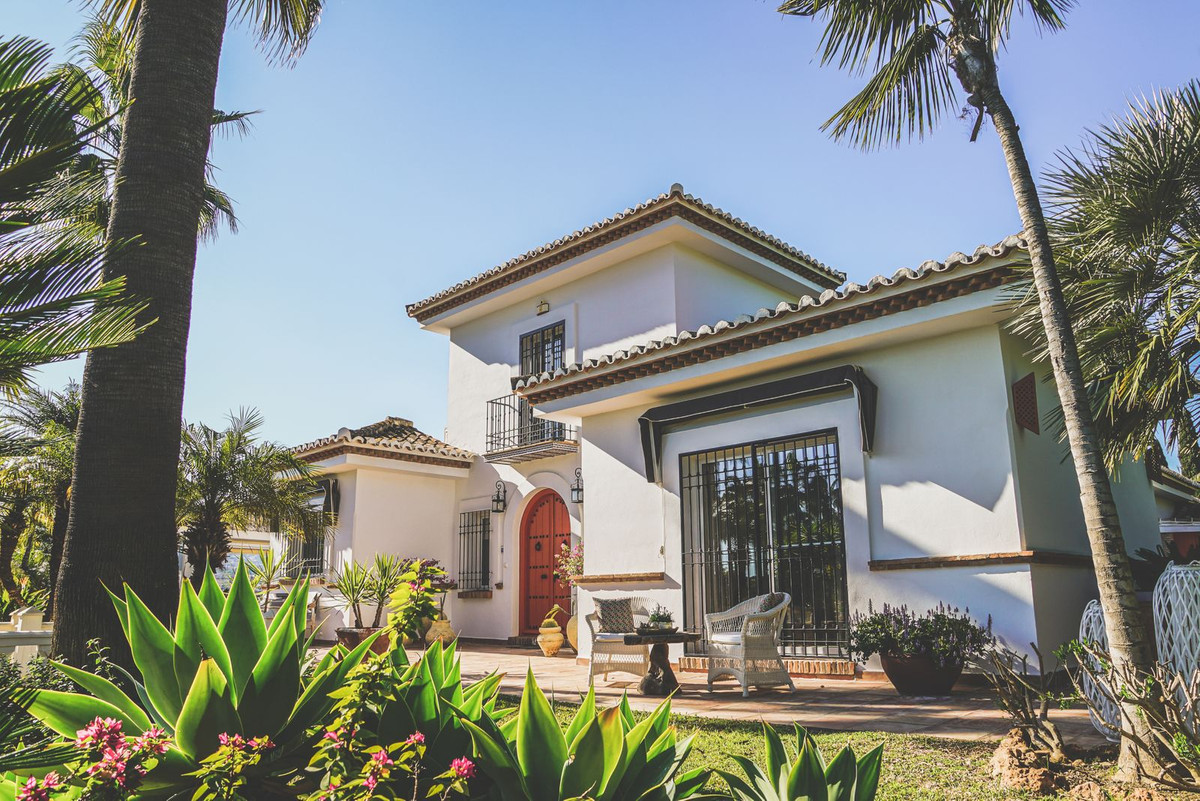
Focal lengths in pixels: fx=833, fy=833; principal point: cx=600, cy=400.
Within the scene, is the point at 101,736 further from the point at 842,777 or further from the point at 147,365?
the point at 147,365

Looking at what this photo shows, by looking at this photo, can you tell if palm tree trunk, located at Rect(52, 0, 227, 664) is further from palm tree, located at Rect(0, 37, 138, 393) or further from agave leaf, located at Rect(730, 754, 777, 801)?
agave leaf, located at Rect(730, 754, 777, 801)

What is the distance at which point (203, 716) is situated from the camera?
6.58 feet

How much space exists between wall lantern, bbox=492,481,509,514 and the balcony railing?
1.97 feet

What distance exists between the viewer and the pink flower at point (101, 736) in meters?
1.73

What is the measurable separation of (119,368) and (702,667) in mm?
7239

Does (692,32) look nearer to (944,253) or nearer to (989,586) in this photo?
(944,253)

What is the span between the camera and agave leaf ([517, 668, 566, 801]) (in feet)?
6.71

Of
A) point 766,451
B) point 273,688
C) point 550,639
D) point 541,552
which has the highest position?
point 766,451

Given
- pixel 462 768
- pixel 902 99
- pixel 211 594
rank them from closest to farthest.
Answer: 1. pixel 462 768
2. pixel 211 594
3. pixel 902 99

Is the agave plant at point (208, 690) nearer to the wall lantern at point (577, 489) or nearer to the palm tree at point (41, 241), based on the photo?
the palm tree at point (41, 241)

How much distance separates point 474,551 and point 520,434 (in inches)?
103

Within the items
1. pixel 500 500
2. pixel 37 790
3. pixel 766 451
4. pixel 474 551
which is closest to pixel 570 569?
pixel 500 500

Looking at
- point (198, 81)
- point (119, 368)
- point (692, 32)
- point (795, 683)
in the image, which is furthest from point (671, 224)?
point (119, 368)

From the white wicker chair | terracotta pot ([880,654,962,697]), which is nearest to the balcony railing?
the white wicker chair
